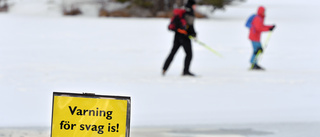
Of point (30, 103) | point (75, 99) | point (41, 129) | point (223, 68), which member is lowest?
point (75, 99)

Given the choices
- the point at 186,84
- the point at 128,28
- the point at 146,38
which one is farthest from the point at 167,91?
the point at 128,28

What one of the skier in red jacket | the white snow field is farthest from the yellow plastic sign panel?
the skier in red jacket

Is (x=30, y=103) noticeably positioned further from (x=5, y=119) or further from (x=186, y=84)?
(x=186, y=84)

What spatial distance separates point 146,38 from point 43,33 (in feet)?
13.2

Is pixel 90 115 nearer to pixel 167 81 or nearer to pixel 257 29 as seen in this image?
pixel 167 81

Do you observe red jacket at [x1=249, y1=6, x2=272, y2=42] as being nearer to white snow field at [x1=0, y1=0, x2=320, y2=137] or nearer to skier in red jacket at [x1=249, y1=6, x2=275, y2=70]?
skier in red jacket at [x1=249, y1=6, x2=275, y2=70]

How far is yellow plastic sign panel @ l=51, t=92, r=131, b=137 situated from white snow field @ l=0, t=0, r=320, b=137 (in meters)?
2.18

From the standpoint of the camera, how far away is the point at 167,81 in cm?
1002

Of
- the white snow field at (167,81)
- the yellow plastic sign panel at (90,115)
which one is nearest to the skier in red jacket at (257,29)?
the white snow field at (167,81)

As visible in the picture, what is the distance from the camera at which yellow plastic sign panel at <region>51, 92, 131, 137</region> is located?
144 inches

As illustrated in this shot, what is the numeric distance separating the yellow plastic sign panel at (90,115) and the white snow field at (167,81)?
218 cm

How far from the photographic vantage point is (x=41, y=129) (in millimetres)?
6043

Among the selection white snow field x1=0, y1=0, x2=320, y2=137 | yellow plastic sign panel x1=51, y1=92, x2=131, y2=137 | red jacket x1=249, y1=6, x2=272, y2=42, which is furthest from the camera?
red jacket x1=249, y1=6, x2=272, y2=42

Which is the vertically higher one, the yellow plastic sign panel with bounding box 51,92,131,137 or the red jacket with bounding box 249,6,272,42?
the red jacket with bounding box 249,6,272,42
